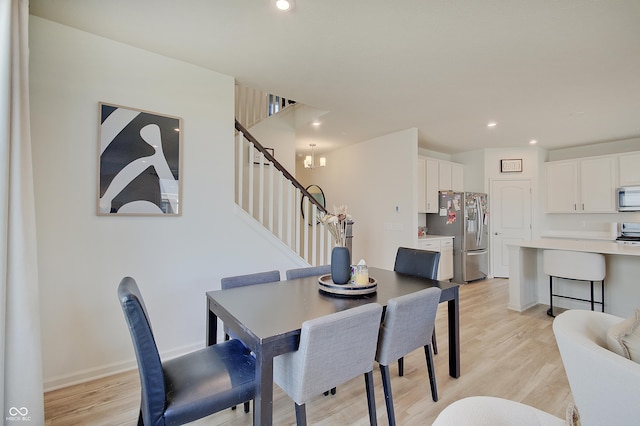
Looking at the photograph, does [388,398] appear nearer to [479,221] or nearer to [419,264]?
[419,264]

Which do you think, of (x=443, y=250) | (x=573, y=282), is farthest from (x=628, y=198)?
(x=443, y=250)

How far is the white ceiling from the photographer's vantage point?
6.12 ft

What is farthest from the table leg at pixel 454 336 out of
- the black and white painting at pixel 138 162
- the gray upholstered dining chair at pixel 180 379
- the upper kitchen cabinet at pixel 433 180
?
the upper kitchen cabinet at pixel 433 180

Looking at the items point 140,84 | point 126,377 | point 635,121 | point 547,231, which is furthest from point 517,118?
point 126,377

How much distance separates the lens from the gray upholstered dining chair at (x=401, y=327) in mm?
1608

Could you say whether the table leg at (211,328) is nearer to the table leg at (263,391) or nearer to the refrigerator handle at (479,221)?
the table leg at (263,391)

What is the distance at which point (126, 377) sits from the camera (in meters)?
2.20

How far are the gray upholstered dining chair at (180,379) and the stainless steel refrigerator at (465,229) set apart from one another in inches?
181

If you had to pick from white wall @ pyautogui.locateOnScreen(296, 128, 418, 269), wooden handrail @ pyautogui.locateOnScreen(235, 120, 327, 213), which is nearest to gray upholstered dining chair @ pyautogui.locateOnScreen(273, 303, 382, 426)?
wooden handrail @ pyautogui.locateOnScreen(235, 120, 327, 213)

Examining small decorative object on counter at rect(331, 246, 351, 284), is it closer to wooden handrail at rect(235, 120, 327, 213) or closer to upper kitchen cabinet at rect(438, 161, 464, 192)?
wooden handrail at rect(235, 120, 327, 213)

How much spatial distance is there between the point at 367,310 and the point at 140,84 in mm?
2466

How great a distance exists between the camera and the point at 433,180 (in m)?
5.32

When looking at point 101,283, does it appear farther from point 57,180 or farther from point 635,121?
point 635,121
